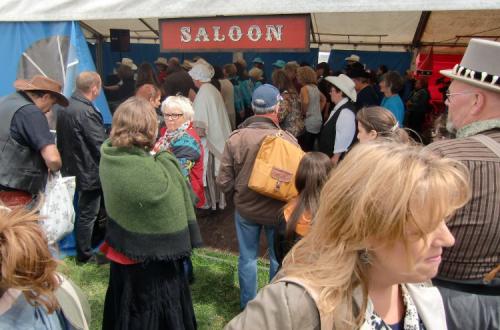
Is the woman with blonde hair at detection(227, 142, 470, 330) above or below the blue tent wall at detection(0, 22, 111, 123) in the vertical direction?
below

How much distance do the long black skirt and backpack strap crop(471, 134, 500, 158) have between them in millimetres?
1738

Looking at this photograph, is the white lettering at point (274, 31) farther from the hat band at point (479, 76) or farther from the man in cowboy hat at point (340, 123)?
the hat band at point (479, 76)

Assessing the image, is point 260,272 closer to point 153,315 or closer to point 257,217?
point 257,217

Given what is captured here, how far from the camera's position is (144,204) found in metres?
2.31

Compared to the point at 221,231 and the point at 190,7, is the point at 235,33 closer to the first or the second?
the point at 190,7

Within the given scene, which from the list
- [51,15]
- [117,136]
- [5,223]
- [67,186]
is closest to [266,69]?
[51,15]

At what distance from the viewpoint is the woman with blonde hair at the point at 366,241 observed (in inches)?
37.4

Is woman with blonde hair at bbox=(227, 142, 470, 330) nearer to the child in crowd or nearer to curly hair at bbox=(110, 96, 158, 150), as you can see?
the child in crowd

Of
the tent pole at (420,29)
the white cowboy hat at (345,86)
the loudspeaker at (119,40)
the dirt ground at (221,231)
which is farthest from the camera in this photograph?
the loudspeaker at (119,40)

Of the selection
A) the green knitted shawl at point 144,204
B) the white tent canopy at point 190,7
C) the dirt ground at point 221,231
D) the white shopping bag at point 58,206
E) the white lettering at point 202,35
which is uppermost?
the white tent canopy at point 190,7

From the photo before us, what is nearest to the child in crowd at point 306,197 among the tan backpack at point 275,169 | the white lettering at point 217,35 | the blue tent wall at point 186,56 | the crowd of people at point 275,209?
the crowd of people at point 275,209

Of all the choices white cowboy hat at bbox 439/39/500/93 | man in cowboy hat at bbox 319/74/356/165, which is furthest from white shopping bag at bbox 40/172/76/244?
white cowboy hat at bbox 439/39/500/93

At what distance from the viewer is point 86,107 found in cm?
382

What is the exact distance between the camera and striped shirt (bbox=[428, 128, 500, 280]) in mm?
1627
